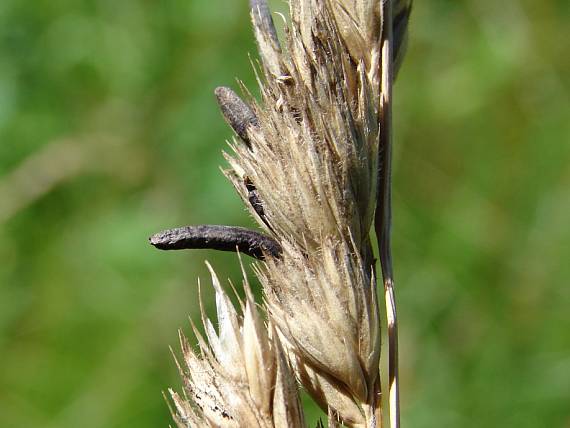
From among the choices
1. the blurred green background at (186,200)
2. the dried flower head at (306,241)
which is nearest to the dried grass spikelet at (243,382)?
the dried flower head at (306,241)

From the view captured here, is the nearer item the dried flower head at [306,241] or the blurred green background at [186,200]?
the dried flower head at [306,241]

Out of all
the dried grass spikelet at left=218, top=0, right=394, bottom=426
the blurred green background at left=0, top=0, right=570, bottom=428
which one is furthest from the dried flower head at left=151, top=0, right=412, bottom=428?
the blurred green background at left=0, top=0, right=570, bottom=428

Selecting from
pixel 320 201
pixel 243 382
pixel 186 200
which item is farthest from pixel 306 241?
pixel 186 200

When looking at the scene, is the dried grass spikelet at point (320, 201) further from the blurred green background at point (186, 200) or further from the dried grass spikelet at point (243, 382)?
the blurred green background at point (186, 200)

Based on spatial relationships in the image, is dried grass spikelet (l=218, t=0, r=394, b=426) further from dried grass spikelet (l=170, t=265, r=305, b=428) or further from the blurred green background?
the blurred green background

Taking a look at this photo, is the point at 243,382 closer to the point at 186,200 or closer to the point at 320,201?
the point at 320,201

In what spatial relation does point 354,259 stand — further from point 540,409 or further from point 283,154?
point 540,409

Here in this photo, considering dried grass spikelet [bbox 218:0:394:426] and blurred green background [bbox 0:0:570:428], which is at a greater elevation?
blurred green background [bbox 0:0:570:428]
